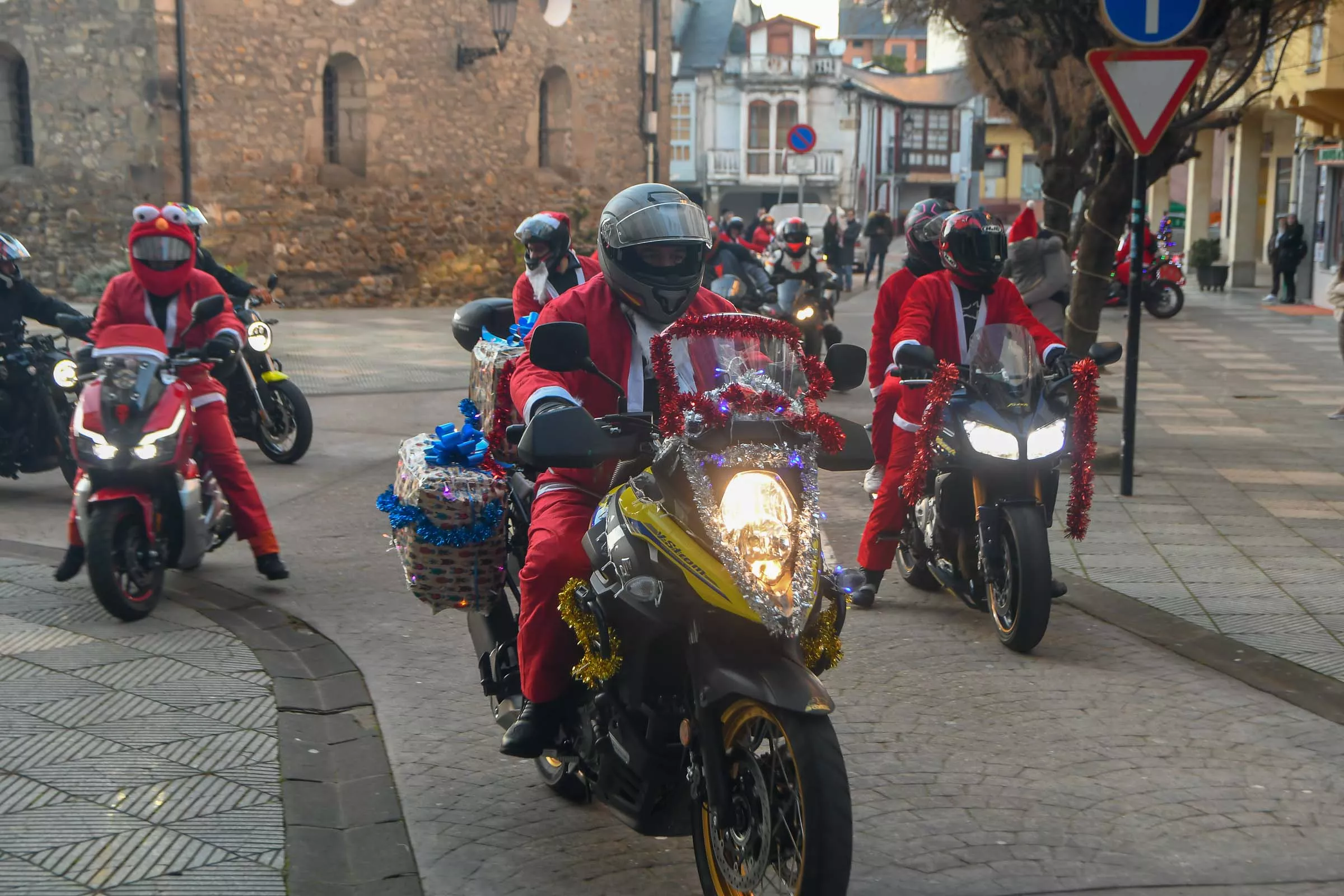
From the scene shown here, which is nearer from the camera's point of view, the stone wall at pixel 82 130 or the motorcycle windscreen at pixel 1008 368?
the motorcycle windscreen at pixel 1008 368

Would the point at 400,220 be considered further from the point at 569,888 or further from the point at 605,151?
the point at 569,888

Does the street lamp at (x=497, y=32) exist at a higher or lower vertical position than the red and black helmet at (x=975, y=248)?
higher

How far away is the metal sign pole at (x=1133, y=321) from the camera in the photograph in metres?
9.12

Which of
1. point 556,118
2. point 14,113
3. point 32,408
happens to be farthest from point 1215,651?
point 556,118

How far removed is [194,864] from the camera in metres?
3.95

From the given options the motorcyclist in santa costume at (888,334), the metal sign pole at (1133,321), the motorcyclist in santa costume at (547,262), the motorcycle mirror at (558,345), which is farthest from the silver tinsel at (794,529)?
the metal sign pole at (1133,321)

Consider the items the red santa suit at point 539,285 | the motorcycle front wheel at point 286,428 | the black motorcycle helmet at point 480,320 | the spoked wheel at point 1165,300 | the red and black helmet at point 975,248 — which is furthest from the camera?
the spoked wheel at point 1165,300

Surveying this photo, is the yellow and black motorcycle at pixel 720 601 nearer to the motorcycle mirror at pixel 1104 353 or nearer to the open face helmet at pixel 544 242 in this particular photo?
the motorcycle mirror at pixel 1104 353

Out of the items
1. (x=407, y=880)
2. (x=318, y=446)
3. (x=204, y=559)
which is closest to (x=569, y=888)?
(x=407, y=880)

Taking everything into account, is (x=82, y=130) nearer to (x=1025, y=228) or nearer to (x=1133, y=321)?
(x=1025, y=228)

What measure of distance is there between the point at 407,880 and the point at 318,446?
7842 millimetres

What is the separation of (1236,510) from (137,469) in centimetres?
626

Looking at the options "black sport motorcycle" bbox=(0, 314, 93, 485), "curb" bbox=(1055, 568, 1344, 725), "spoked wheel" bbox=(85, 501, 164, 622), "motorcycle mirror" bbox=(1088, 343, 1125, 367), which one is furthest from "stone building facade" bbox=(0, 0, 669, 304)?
"motorcycle mirror" bbox=(1088, 343, 1125, 367)

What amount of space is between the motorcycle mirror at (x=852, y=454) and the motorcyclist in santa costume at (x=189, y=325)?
13.3ft
